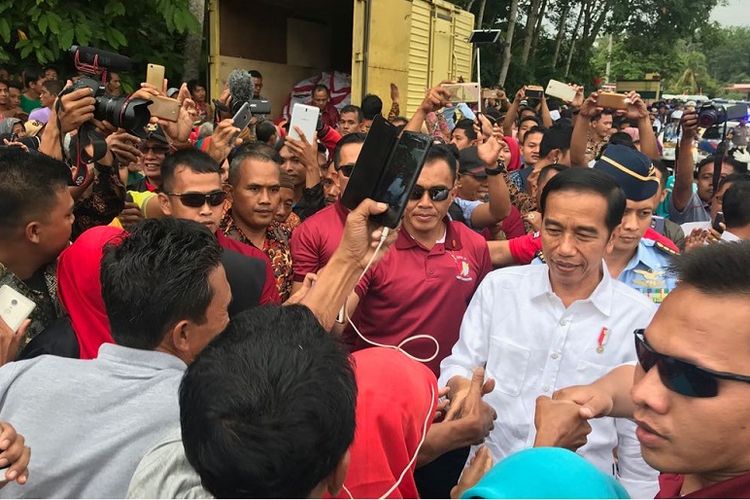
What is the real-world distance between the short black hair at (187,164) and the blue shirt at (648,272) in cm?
199

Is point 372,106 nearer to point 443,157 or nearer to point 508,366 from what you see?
point 443,157

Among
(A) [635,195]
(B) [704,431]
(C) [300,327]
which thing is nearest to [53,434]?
(C) [300,327]

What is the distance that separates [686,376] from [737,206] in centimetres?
239

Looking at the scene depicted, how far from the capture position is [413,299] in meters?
2.66

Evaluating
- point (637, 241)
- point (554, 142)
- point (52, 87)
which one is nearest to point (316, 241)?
point (637, 241)

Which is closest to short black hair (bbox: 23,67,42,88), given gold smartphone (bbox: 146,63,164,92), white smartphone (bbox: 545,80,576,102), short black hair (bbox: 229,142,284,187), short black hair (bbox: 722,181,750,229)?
gold smartphone (bbox: 146,63,164,92)

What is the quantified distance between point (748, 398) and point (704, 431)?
101mm

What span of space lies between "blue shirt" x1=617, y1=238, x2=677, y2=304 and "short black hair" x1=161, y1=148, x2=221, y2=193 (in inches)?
78.3

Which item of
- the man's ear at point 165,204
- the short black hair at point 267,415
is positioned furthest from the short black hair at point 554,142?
the short black hair at point 267,415

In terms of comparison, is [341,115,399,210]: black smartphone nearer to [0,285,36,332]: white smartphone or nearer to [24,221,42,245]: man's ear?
[0,285,36,332]: white smartphone

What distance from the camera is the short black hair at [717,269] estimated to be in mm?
1193

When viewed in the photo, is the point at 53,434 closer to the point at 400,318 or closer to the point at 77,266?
the point at 77,266

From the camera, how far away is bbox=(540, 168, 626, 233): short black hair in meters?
2.21

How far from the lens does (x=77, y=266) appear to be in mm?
2066
